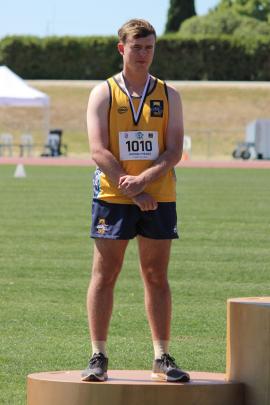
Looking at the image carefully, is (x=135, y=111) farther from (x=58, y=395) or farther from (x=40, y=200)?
(x=40, y=200)

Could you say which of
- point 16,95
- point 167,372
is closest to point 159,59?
point 16,95

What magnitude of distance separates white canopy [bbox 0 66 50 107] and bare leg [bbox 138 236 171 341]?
125 ft

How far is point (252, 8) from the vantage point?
126250 millimetres

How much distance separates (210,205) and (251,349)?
1780cm

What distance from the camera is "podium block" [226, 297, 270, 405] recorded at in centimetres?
669

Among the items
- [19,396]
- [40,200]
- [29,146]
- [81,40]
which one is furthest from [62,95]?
[19,396]

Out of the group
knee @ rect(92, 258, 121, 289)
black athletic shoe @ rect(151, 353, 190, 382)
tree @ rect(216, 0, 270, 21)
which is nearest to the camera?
black athletic shoe @ rect(151, 353, 190, 382)

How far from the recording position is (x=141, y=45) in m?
7.32

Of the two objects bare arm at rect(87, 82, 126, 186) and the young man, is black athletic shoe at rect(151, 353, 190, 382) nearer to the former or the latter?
the young man

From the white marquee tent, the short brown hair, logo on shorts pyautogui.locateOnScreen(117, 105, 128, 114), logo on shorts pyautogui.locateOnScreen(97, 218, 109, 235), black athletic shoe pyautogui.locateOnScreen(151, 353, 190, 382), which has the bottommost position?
black athletic shoe pyautogui.locateOnScreen(151, 353, 190, 382)

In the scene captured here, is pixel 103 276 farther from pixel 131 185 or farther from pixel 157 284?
pixel 131 185

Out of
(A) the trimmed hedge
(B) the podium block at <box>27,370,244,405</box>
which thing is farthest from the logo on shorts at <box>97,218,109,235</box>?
(A) the trimmed hedge

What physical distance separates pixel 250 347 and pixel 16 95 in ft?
129

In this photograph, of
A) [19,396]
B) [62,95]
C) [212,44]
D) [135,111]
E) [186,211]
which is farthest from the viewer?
[212,44]
